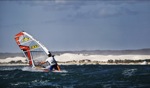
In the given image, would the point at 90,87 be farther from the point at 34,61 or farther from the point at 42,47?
the point at 34,61

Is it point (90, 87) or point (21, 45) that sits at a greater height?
point (21, 45)

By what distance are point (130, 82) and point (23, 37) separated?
24.5 meters

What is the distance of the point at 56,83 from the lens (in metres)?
44.1

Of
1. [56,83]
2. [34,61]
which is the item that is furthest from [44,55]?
[56,83]

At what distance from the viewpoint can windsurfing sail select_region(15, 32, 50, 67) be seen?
62.5 m

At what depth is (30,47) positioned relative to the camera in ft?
208

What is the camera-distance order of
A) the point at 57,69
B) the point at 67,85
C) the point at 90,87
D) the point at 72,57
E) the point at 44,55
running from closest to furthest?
1. the point at 90,87
2. the point at 67,85
3. the point at 57,69
4. the point at 44,55
5. the point at 72,57

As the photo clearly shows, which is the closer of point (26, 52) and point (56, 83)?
point (56, 83)

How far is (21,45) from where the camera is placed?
64188 mm

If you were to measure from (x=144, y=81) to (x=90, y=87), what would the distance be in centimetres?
611

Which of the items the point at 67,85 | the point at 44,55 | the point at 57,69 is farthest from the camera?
the point at 44,55

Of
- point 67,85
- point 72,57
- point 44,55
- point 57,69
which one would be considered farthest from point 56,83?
point 72,57

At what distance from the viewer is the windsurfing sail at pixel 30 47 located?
205ft

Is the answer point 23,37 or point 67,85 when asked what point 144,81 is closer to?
point 67,85
